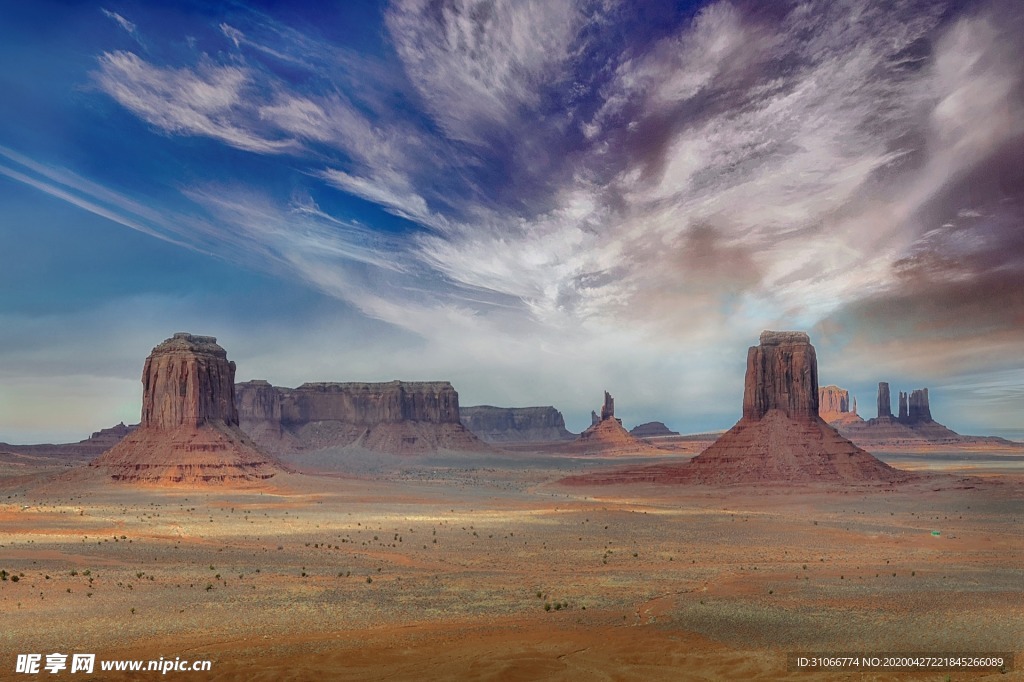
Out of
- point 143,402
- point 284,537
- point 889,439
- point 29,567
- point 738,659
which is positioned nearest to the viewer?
point 738,659

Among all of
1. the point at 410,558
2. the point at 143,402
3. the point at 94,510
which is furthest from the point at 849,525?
the point at 143,402

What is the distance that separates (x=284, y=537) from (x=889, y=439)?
20077cm

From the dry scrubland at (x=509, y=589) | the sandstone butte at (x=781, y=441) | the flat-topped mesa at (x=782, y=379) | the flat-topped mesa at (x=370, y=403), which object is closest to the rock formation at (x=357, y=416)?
the flat-topped mesa at (x=370, y=403)

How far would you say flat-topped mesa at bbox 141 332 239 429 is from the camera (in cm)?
8050

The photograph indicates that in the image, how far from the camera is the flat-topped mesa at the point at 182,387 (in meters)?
80.5

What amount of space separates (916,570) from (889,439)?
19435 centimetres

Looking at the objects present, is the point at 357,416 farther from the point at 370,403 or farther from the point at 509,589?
the point at 509,589

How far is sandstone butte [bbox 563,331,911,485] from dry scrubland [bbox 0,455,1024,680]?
20.5 m

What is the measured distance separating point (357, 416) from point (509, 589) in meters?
152

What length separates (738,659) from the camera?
15.6m

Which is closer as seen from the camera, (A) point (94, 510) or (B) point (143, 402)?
(A) point (94, 510)

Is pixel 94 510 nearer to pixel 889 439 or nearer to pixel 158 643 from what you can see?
pixel 158 643

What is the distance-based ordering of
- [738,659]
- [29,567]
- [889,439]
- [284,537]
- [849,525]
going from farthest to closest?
[889,439] < [849,525] < [284,537] < [29,567] < [738,659]

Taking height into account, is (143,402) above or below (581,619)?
above
